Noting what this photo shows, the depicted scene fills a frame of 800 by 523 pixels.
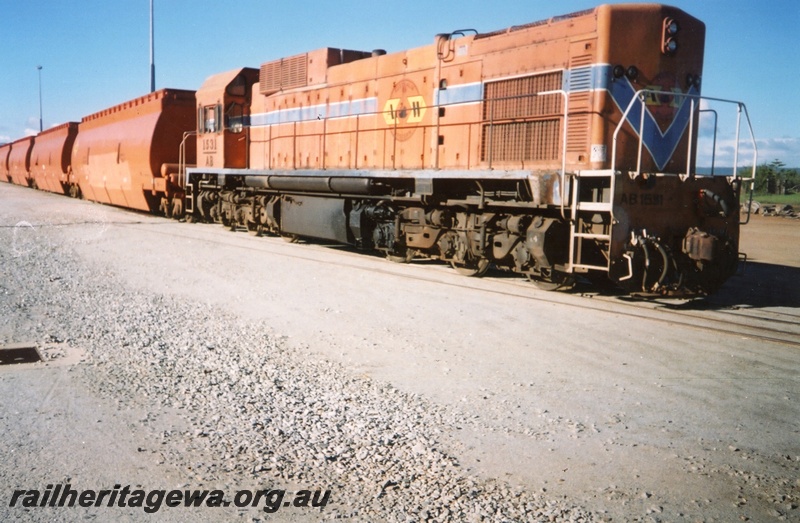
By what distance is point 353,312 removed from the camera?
25.1 ft

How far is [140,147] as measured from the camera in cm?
2111

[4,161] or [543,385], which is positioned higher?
[4,161]

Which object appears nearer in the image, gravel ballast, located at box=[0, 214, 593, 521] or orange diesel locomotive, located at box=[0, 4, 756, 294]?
gravel ballast, located at box=[0, 214, 593, 521]

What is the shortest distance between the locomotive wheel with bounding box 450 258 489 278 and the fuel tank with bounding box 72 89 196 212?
1288 centimetres

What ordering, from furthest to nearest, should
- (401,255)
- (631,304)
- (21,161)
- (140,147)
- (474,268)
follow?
(21,161)
(140,147)
(401,255)
(474,268)
(631,304)

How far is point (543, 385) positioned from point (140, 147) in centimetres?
1931

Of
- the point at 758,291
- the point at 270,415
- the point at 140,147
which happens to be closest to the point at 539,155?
the point at 758,291

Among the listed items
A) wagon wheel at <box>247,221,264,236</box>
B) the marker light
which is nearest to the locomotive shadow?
the marker light

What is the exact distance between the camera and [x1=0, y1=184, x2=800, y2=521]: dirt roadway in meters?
3.46

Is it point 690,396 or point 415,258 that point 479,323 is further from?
point 415,258

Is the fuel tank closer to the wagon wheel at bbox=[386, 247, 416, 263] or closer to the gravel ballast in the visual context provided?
the wagon wheel at bbox=[386, 247, 416, 263]

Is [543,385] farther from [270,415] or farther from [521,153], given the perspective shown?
[521,153]

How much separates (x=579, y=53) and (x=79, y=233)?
12724 mm

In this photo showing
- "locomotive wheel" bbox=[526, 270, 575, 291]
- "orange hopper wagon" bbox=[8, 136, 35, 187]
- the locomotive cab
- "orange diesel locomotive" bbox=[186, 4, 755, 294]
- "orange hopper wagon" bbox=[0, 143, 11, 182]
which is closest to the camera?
"orange diesel locomotive" bbox=[186, 4, 755, 294]
